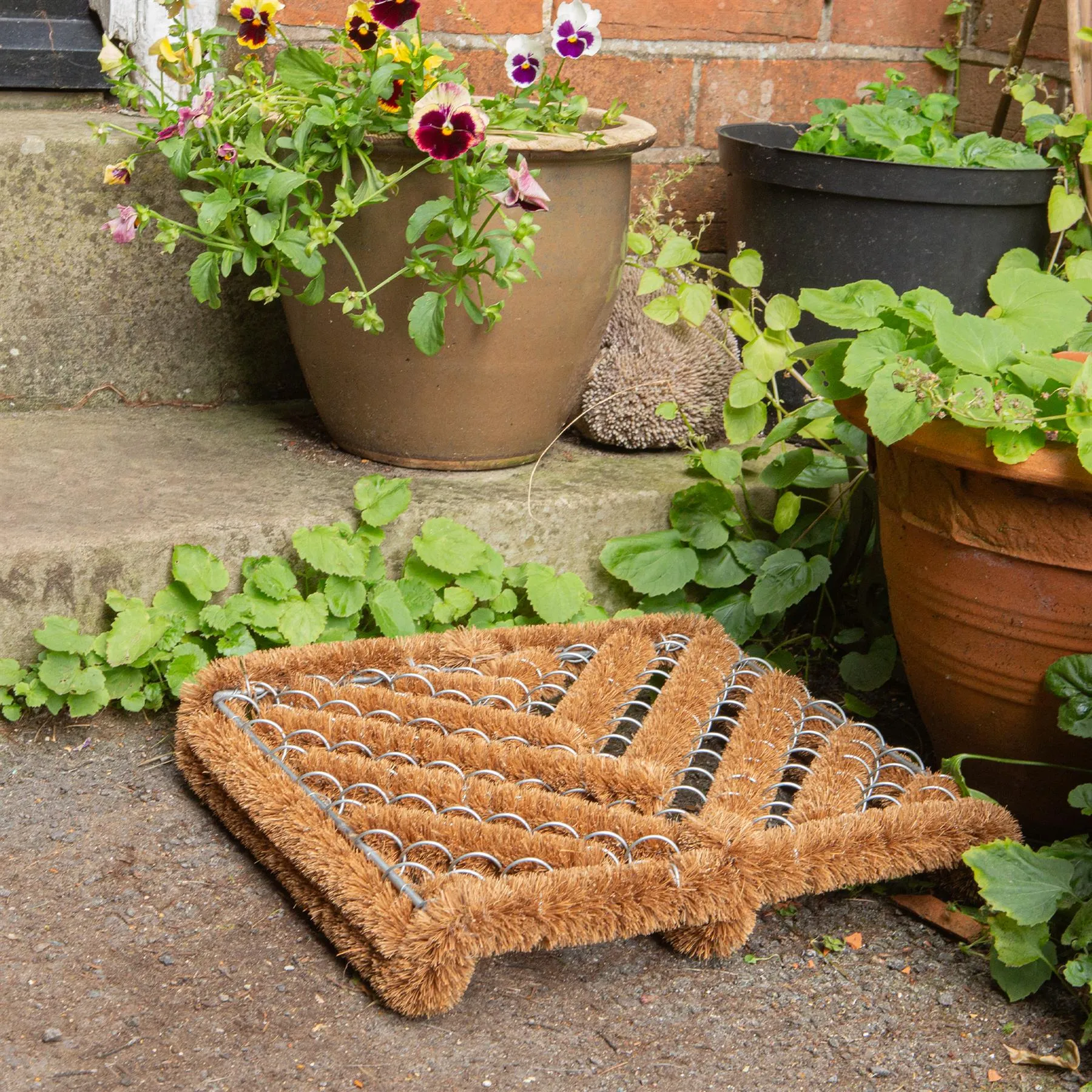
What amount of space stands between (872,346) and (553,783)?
2.06 ft

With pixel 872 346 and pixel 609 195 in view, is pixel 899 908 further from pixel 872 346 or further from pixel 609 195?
pixel 609 195

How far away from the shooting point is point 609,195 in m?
1.84

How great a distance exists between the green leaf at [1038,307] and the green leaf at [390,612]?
87 centimetres

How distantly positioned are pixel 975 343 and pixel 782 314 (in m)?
0.56

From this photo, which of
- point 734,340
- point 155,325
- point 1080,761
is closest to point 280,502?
point 155,325

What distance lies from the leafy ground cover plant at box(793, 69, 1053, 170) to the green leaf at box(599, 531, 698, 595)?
0.76 m

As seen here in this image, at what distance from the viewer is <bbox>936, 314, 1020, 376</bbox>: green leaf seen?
53.6 inches

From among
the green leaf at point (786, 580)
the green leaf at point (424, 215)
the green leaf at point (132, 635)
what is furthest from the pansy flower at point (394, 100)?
the green leaf at point (786, 580)

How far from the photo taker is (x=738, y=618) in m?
1.90

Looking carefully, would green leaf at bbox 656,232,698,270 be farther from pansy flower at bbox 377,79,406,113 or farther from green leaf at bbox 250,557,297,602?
green leaf at bbox 250,557,297,602

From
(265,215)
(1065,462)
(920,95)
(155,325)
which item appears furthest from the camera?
(920,95)

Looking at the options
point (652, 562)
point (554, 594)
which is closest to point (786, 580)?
point (652, 562)

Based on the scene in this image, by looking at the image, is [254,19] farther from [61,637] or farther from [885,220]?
[885,220]

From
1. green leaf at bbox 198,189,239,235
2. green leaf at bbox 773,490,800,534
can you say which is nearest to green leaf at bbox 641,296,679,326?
green leaf at bbox 773,490,800,534
